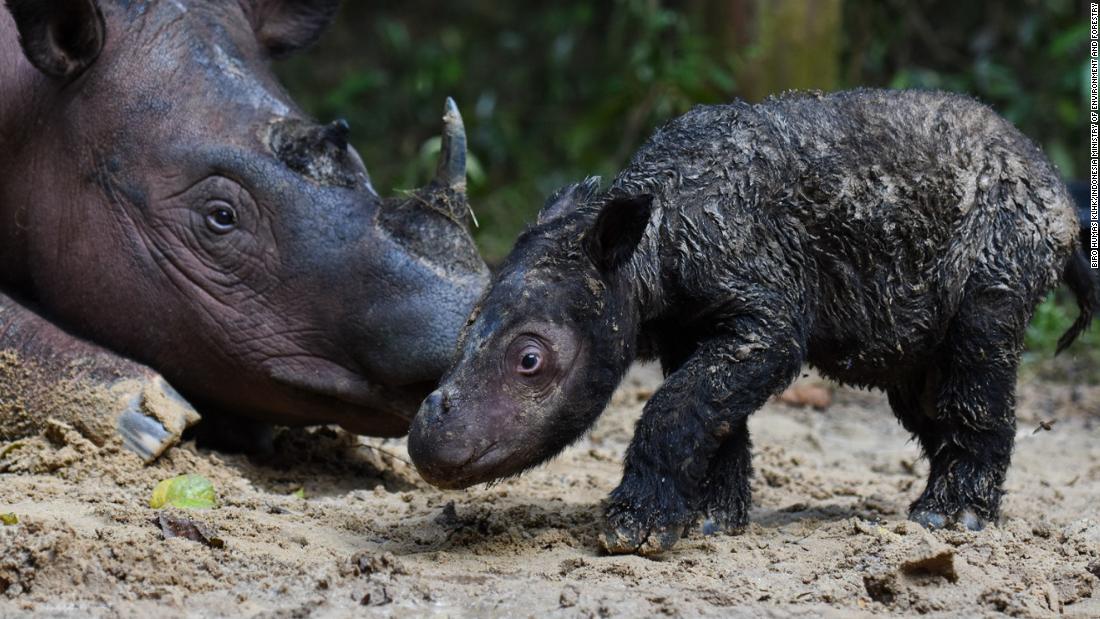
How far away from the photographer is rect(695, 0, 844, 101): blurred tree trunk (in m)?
9.52

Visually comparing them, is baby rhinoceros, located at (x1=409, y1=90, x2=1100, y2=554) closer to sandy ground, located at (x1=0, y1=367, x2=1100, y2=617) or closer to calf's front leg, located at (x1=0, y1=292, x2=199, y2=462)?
sandy ground, located at (x1=0, y1=367, x2=1100, y2=617)

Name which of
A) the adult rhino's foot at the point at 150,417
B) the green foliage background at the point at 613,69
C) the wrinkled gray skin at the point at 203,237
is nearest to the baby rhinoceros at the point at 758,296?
the wrinkled gray skin at the point at 203,237

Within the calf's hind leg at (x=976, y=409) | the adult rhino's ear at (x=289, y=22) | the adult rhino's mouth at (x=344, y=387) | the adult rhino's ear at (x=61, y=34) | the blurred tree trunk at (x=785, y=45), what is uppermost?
the blurred tree trunk at (x=785, y=45)

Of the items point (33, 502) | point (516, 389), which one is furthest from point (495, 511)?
point (33, 502)

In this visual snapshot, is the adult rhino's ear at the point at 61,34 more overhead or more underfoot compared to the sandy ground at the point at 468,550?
more overhead

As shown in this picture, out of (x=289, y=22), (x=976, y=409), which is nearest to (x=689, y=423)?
(x=976, y=409)

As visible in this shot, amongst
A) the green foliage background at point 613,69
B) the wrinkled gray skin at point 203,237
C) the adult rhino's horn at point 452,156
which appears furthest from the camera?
the green foliage background at point 613,69

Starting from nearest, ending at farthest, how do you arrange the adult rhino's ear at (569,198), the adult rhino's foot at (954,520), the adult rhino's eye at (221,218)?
the adult rhino's ear at (569,198)
the adult rhino's foot at (954,520)
the adult rhino's eye at (221,218)

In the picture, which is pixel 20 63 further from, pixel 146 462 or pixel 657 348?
pixel 657 348

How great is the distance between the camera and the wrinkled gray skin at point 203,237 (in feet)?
16.7

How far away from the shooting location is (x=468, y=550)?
4.13 meters

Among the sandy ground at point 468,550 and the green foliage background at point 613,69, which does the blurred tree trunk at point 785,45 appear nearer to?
the green foliage background at point 613,69

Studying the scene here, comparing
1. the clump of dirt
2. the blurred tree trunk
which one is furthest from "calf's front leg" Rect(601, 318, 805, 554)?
the blurred tree trunk

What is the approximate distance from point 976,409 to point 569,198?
4.61 feet
